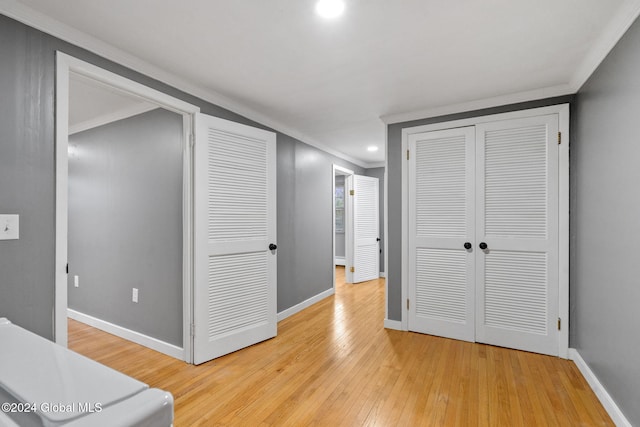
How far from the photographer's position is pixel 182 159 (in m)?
2.57

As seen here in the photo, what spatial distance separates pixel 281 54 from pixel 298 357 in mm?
2367

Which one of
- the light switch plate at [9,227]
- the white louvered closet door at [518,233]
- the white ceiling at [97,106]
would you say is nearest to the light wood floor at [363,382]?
the white louvered closet door at [518,233]

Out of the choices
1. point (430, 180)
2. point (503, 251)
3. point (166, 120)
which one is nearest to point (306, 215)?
point (430, 180)

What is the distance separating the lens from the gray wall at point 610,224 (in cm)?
158

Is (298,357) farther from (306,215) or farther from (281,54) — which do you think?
(281,54)

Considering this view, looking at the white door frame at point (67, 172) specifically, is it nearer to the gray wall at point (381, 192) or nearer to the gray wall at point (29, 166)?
the gray wall at point (29, 166)

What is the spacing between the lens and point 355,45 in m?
1.93

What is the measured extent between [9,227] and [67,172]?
414 mm

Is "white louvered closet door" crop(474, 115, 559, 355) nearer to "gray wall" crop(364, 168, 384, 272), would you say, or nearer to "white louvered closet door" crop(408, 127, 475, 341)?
"white louvered closet door" crop(408, 127, 475, 341)

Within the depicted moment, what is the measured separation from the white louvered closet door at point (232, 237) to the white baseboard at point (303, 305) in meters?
0.57

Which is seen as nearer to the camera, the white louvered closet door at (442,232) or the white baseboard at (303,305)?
the white louvered closet door at (442,232)

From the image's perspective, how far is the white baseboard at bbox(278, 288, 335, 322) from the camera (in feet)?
11.9

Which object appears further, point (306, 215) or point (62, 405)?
point (306, 215)

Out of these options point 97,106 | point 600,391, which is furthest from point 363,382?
point 97,106
